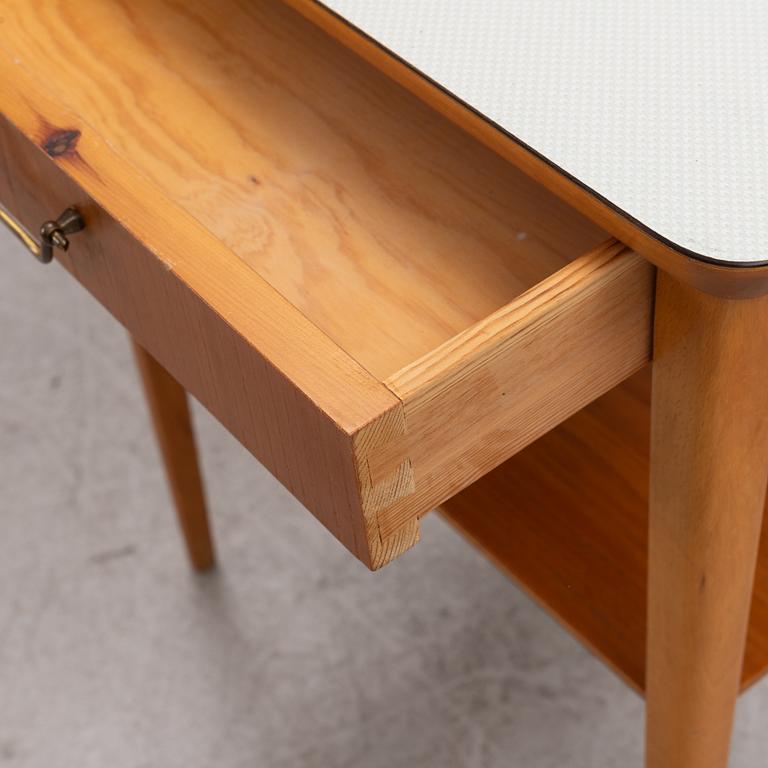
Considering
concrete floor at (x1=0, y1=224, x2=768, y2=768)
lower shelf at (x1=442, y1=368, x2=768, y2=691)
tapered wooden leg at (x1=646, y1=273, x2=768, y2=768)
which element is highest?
tapered wooden leg at (x1=646, y1=273, x2=768, y2=768)

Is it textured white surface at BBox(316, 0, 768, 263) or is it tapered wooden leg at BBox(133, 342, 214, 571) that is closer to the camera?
textured white surface at BBox(316, 0, 768, 263)

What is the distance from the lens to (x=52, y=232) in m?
0.64

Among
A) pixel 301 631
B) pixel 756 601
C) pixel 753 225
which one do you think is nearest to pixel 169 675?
pixel 301 631

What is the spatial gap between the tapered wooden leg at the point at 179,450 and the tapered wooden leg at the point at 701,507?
17.9 inches

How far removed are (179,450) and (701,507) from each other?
1.83 feet

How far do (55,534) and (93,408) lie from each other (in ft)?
0.50

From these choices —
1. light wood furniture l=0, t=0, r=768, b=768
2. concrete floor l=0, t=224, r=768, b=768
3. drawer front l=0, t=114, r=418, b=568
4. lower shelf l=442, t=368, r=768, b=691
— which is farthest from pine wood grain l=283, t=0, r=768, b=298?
concrete floor l=0, t=224, r=768, b=768

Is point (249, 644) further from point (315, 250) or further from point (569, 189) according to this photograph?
point (569, 189)

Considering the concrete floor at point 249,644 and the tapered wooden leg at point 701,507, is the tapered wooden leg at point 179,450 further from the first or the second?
the tapered wooden leg at point 701,507

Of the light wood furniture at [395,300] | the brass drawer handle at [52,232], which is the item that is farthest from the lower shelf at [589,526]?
the brass drawer handle at [52,232]

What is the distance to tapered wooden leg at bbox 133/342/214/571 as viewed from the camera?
1.05 metres

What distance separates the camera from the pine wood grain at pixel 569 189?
1.67 feet

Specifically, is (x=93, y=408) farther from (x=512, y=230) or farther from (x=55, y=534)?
(x=512, y=230)

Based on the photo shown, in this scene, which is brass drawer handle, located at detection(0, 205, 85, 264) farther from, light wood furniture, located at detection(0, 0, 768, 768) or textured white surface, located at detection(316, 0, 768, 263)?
textured white surface, located at detection(316, 0, 768, 263)
